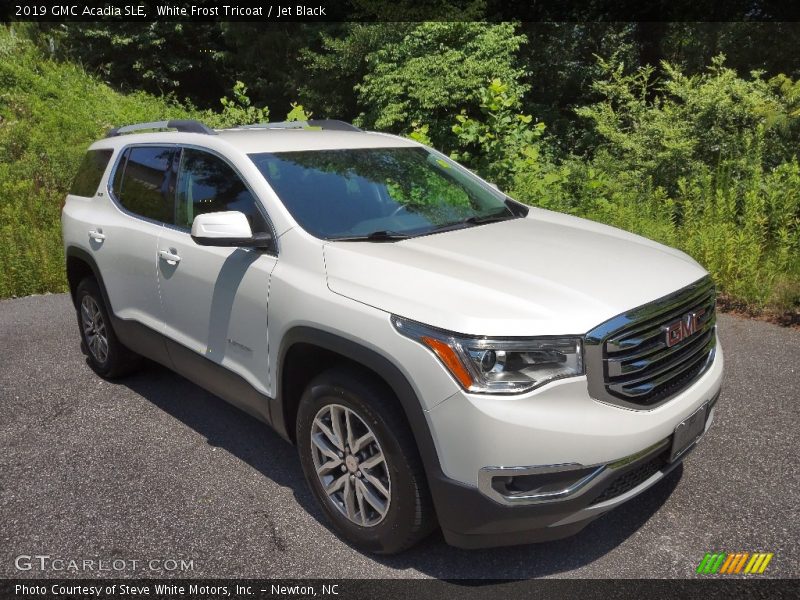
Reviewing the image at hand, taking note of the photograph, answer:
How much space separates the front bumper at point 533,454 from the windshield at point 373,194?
1.20 meters

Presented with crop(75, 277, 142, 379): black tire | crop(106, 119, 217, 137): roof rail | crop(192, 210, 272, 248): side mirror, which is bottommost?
crop(75, 277, 142, 379): black tire

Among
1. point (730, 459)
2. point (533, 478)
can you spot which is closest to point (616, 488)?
point (533, 478)

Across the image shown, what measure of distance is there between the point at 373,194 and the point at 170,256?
1243mm

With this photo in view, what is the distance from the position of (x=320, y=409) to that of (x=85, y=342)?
313 centimetres

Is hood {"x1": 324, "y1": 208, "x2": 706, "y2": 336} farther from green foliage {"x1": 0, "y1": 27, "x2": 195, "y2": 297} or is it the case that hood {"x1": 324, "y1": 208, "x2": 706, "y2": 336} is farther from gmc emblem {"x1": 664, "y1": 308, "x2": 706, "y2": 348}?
green foliage {"x1": 0, "y1": 27, "x2": 195, "y2": 297}

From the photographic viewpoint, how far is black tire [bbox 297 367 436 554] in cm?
263

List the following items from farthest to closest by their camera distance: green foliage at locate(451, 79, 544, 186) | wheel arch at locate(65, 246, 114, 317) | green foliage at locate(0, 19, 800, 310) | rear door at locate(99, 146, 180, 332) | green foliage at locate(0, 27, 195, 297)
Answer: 1. green foliage at locate(451, 79, 544, 186)
2. green foliage at locate(0, 27, 195, 297)
3. green foliage at locate(0, 19, 800, 310)
4. wheel arch at locate(65, 246, 114, 317)
5. rear door at locate(99, 146, 180, 332)

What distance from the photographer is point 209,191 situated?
148 inches

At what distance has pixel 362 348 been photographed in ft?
8.75

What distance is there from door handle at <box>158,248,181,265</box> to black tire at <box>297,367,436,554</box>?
1.33 metres

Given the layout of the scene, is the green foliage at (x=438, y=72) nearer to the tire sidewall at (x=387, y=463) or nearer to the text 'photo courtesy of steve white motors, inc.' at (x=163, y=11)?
the text 'photo courtesy of steve white motors, inc.' at (x=163, y=11)

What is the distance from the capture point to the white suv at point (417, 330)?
2439mm

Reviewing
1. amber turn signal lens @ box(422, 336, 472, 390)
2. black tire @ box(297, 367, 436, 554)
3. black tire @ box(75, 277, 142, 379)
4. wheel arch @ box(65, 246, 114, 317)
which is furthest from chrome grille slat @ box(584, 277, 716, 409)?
black tire @ box(75, 277, 142, 379)

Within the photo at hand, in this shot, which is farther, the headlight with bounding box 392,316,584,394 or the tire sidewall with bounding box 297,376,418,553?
the tire sidewall with bounding box 297,376,418,553
